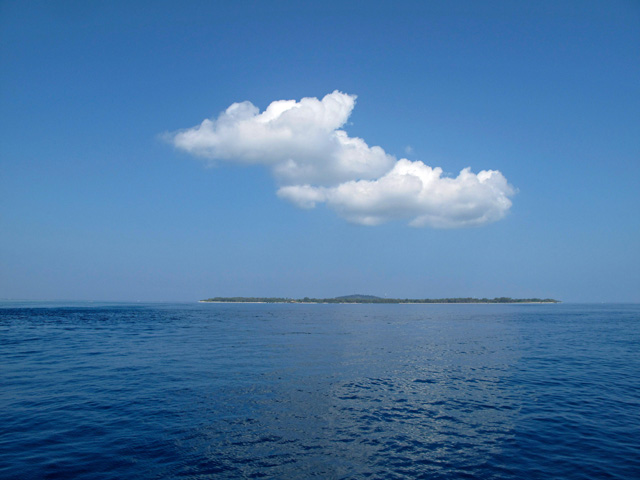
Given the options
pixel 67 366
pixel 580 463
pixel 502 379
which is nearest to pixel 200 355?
pixel 67 366

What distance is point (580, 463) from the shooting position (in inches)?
571

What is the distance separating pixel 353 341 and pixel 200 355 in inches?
825

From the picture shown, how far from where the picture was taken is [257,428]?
17.5 metres

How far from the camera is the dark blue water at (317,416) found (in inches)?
553

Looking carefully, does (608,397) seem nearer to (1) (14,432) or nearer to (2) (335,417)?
(2) (335,417)

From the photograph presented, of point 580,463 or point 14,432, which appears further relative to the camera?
point 14,432

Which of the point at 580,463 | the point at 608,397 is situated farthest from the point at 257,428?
the point at 608,397

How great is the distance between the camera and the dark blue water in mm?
14047

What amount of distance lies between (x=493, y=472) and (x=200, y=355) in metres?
30.5

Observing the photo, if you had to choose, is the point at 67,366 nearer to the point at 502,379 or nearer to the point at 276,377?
the point at 276,377

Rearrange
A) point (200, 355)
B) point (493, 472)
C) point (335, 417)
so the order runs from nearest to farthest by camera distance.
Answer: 1. point (493, 472)
2. point (335, 417)
3. point (200, 355)

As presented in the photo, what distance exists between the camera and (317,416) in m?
19.2

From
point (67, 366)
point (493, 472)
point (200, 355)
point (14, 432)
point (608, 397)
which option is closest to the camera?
point (493, 472)

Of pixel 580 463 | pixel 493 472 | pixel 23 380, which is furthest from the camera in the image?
pixel 23 380
